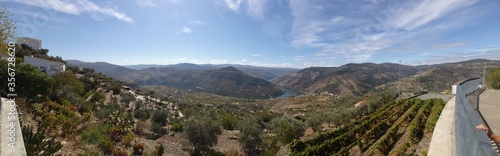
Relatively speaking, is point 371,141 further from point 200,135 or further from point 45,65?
point 45,65

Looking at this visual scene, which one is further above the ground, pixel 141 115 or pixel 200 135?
pixel 200 135

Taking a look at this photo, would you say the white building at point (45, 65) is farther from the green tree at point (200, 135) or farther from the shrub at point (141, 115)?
the green tree at point (200, 135)

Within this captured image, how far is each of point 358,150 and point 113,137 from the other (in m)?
18.0

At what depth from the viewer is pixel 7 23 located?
9812mm

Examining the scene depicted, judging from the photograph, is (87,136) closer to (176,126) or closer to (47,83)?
(47,83)

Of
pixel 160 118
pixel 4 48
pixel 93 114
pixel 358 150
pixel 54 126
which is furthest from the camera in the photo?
pixel 160 118

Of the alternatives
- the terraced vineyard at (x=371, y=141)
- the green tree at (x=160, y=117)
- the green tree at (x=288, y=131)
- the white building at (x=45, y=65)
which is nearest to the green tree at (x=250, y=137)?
the green tree at (x=288, y=131)

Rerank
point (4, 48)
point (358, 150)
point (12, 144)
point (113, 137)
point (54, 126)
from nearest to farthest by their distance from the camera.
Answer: point (12, 144)
point (4, 48)
point (54, 126)
point (358, 150)
point (113, 137)

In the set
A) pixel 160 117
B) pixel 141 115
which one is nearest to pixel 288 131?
pixel 160 117

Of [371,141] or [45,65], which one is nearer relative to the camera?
[371,141]

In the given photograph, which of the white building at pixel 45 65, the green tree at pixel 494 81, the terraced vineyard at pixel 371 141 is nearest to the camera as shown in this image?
the terraced vineyard at pixel 371 141

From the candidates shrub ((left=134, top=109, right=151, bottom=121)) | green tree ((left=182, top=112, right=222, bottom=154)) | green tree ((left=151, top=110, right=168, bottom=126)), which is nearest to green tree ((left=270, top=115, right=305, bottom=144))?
green tree ((left=182, top=112, right=222, bottom=154))

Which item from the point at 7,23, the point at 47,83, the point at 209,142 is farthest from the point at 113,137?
the point at 7,23

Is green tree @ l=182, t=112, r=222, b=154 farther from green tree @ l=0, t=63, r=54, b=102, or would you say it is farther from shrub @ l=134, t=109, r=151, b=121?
shrub @ l=134, t=109, r=151, b=121
